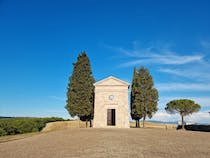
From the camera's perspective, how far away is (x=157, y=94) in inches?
1372

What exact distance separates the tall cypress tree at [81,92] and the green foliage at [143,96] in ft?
23.1

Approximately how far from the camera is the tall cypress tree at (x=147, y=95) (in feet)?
110

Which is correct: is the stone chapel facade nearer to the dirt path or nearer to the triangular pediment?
the triangular pediment

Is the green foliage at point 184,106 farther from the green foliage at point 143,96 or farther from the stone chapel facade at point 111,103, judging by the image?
the stone chapel facade at point 111,103

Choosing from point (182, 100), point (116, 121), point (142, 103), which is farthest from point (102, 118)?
point (182, 100)

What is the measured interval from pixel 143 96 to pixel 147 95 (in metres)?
0.66

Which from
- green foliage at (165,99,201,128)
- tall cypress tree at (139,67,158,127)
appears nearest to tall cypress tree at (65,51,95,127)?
tall cypress tree at (139,67,158,127)

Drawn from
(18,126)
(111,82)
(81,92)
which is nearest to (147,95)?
(111,82)

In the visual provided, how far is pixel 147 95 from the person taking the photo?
1348 inches

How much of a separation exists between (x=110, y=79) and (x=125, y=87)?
2.39 metres

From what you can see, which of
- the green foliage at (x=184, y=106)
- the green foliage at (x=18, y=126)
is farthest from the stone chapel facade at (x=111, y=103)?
the green foliage at (x=184, y=106)

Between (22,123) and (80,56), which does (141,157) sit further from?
(80,56)

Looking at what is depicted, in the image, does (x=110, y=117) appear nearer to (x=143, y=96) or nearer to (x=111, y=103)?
(x=111, y=103)

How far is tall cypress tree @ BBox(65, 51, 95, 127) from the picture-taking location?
30748 millimetres
